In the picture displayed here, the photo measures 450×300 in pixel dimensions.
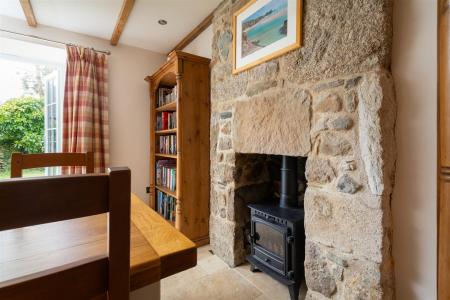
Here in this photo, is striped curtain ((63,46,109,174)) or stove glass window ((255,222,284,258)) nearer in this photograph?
stove glass window ((255,222,284,258))

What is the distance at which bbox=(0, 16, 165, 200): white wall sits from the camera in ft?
9.50

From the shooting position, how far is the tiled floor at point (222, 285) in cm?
155

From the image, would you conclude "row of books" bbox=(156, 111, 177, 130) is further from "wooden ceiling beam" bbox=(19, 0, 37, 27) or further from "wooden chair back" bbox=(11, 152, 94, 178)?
"wooden ceiling beam" bbox=(19, 0, 37, 27)

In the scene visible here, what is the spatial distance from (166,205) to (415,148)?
2.48m

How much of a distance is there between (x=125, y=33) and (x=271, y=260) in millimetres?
2908

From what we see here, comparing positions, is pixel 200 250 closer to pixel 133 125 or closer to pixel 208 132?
pixel 208 132

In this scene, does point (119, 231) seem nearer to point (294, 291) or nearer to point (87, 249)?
point (87, 249)

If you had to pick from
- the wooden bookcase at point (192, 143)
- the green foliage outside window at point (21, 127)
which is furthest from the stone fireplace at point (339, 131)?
the green foliage outside window at point (21, 127)

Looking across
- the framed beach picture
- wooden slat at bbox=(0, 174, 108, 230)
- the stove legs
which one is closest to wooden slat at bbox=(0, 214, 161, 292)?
wooden slat at bbox=(0, 174, 108, 230)

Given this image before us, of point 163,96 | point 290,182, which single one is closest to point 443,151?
point 290,182

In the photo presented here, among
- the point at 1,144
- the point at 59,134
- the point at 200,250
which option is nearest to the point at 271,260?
the point at 200,250

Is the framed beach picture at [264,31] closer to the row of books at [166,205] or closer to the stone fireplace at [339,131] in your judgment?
the stone fireplace at [339,131]

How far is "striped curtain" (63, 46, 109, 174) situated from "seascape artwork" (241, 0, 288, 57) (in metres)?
1.93

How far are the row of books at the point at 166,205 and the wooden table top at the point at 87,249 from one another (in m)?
1.90
